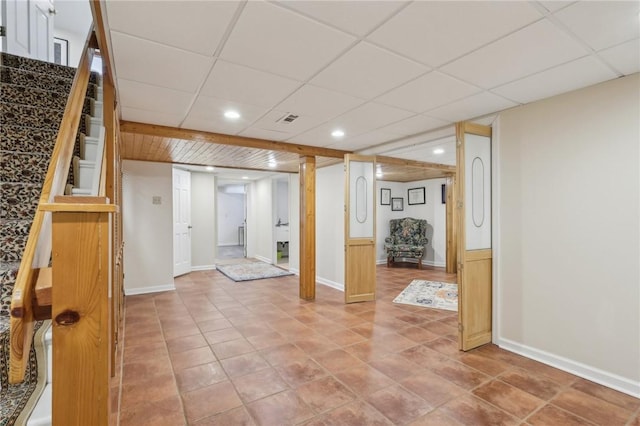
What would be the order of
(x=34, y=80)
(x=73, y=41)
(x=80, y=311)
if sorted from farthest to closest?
(x=73, y=41) < (x=34, y=80) < (x=80, y=311)

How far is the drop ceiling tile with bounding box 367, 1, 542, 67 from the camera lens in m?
1.54

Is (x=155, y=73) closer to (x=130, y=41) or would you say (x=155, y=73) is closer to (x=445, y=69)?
(x=130, y=41)

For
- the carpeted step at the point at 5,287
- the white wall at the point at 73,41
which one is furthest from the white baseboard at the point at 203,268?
the carpeted step at the point at 5,287

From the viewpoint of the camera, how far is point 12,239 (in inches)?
77.4

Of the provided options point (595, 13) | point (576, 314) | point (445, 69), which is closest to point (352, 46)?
point (445, 69)

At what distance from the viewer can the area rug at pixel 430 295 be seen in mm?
4523

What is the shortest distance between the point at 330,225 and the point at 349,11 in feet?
14.0

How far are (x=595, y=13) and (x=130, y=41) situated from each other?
2.52 meters

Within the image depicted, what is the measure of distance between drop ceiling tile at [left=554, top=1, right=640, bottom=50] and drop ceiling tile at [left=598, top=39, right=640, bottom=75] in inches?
3.0

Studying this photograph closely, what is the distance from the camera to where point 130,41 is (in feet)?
6.01

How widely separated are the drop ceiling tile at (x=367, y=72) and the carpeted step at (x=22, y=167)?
2096mm

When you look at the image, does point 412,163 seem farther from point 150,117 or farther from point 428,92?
point 150,117

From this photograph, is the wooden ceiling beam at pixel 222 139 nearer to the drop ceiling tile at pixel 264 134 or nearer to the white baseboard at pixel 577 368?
the drop ceiling tile at pixel 264 134

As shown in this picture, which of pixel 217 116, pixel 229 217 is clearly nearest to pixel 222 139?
pixel 217 116
